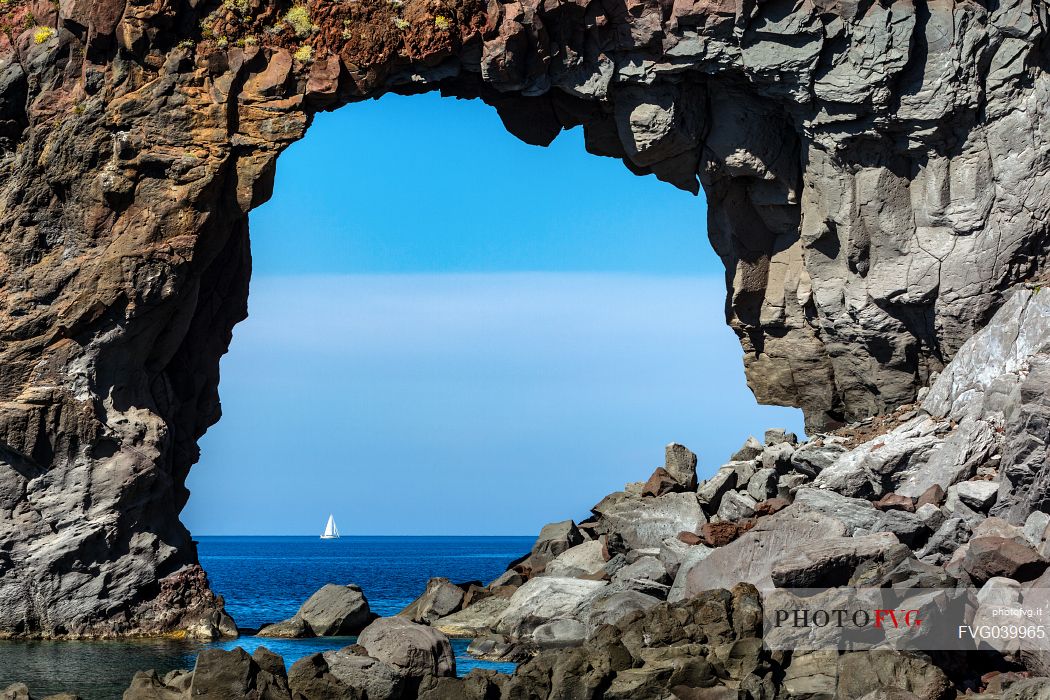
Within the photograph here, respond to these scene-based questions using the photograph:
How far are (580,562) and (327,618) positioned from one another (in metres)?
7.68

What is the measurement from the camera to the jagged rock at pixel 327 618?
34.6 meters

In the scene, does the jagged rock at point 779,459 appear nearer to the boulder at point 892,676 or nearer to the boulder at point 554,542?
the boulder at point 554,542

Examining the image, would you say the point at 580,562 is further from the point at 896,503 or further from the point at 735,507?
the point at 896,503

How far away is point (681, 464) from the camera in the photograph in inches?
1565

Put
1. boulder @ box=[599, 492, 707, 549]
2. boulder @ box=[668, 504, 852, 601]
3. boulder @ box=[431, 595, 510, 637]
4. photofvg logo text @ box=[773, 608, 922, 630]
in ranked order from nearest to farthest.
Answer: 1. photofvg logo text @ box=[773, 608, 922, 630]
2. boulder @ box=[668, 504, 852, 601]
3. boulder @ box=[431, 595, 510, 637]
4. boulder @ box=[599, 492, 707, 549]

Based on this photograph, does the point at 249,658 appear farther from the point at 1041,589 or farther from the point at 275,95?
the point at 275,95

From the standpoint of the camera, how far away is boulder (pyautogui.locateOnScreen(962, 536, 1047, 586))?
23.9m

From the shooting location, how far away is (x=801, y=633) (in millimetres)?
23328

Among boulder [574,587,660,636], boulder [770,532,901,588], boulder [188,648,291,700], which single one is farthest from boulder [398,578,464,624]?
boulder [188,648,291,700]

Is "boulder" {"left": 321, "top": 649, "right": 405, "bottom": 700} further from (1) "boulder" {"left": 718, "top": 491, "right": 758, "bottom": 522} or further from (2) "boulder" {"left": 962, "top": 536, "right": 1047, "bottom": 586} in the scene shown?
(1) "boulder" {"left": 718, "top": 491, "right": 758, "bottom": 522}

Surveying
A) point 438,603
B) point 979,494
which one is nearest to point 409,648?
point 438,603

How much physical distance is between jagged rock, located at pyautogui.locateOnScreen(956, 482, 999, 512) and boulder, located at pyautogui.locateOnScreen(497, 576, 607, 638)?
9.39m

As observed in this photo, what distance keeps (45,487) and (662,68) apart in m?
20.9

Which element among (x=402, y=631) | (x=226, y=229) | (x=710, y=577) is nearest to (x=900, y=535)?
(x=710, y=577)
